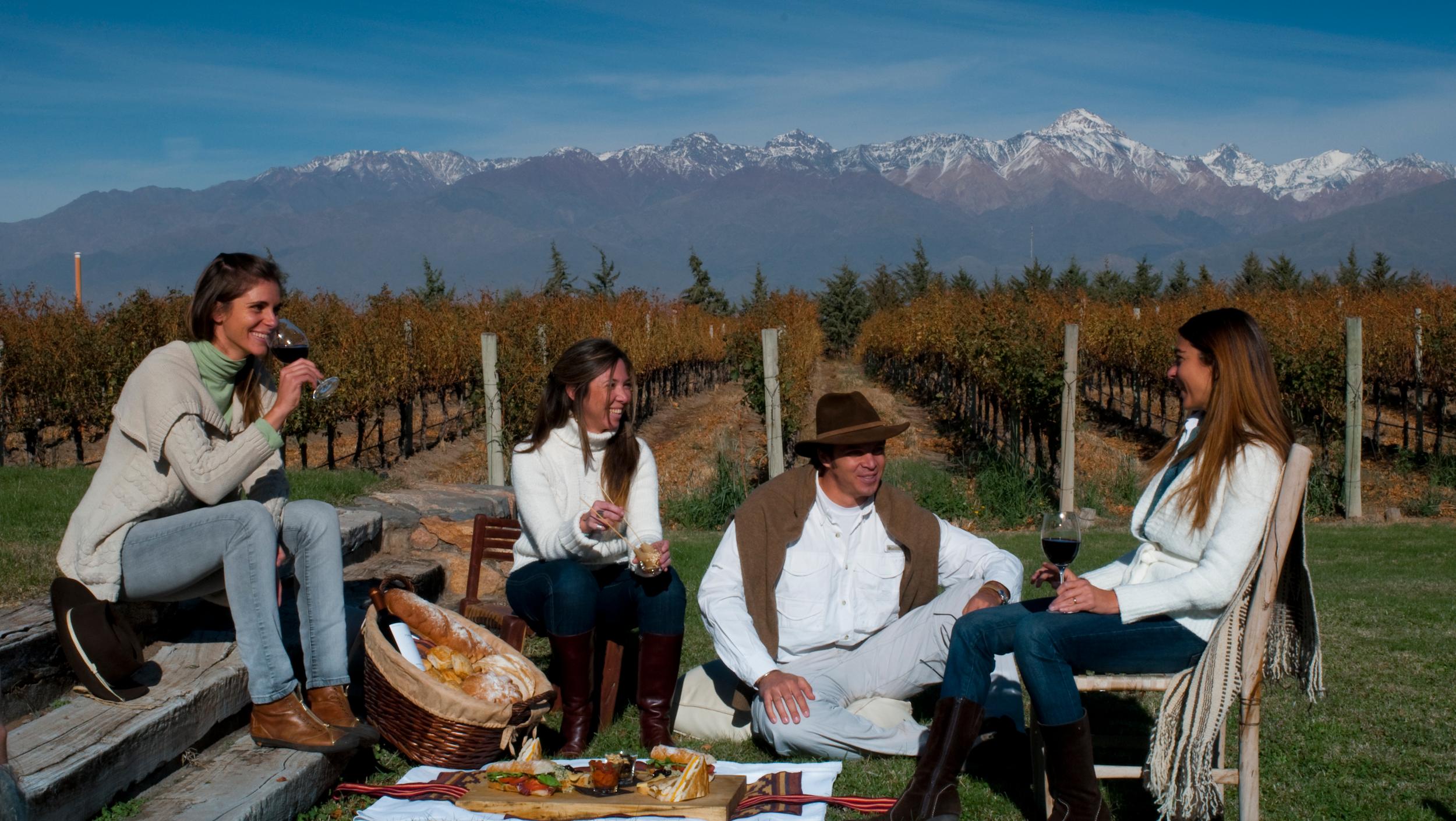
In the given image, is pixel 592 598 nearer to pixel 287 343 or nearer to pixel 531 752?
pixel 531 752

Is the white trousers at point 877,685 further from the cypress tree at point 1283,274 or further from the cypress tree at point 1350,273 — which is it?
the cypress tree at point 1283,274

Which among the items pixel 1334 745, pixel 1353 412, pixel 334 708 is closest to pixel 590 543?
pixel 334 708

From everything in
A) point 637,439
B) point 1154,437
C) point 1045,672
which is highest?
point 637,439

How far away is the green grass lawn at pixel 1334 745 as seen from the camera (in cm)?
327

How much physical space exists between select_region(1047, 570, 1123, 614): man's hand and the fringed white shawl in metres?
0.25

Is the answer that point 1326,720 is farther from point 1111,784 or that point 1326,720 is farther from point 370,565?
point 370,565

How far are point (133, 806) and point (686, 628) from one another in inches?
137

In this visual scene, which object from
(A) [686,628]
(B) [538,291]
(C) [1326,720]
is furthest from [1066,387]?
(B) [538,291]

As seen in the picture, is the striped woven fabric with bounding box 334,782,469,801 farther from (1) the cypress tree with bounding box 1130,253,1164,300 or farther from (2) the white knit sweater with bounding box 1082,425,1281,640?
(1) the cypress tree with bounding box 1130,253,1164,300

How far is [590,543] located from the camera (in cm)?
387

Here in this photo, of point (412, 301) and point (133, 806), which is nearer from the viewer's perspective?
point (133, 806)

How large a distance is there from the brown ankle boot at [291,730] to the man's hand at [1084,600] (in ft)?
6.76

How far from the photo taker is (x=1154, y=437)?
20.1 m

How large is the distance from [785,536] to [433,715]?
48.9 inches
